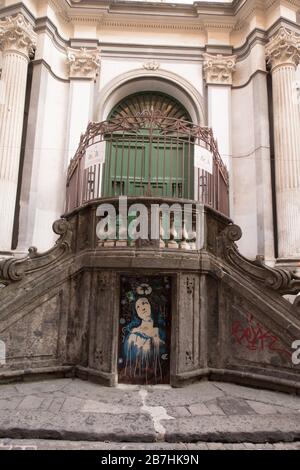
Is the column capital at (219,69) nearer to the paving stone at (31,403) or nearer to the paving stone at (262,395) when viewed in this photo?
the paving stone at (262,395)

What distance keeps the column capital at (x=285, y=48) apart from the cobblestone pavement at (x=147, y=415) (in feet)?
27.9

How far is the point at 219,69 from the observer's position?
1013 cm

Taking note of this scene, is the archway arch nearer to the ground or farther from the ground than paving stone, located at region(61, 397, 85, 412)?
farther from the ground

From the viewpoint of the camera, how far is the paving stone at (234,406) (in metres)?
4.02

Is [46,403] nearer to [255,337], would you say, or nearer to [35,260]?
[35,260]

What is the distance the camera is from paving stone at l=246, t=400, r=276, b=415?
404 centimetres

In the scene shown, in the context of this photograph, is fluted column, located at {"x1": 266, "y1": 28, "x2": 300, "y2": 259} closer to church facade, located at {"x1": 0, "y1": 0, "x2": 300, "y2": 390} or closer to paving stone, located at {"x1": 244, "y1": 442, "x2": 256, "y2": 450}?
church facade, located at {"x1": 0, "y1": 0, "x2": 300, "y2": 390}

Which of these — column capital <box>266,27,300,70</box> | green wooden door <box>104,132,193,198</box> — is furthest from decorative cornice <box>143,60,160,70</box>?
column capital <box>266,27,300,70</box>

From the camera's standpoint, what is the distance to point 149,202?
551cm

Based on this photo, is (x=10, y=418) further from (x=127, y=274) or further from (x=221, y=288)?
(x=221, y=288)

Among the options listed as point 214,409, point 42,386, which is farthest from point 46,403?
point 214,409

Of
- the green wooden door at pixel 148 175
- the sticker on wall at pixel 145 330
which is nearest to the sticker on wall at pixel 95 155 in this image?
the green wooden door at pixel 148 175

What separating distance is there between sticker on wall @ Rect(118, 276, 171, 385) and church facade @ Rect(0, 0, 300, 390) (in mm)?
21

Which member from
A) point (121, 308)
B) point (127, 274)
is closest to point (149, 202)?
point (127, 274)
